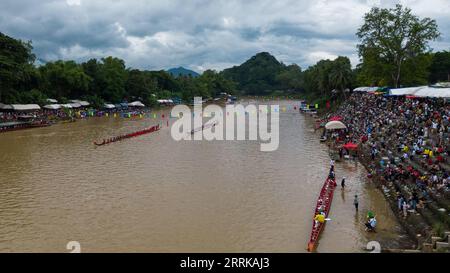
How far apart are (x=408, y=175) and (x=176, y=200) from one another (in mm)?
12536

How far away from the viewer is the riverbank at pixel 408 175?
1662 centimetres

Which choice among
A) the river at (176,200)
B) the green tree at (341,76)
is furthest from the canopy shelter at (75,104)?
the green tree at (341,76)

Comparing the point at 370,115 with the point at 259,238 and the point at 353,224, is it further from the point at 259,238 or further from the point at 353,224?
the point at 259,238

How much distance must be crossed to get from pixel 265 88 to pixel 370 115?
457 feet

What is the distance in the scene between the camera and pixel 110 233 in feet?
59.1

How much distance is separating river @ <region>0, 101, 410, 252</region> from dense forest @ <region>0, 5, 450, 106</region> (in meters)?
19.7

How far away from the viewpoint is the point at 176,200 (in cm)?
2264

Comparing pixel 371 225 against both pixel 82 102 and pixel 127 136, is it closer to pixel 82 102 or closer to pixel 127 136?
pixel 127 136

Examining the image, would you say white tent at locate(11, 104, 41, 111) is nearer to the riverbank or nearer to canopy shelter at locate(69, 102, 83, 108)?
canopy shelter at locate(69, 102, 83, 108)

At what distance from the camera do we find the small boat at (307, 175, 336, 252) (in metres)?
16.5

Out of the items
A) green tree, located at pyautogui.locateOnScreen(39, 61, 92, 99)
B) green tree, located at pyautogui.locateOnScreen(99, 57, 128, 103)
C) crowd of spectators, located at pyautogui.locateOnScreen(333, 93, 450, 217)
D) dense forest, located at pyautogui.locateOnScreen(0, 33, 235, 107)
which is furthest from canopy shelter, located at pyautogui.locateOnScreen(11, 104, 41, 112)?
crowd of spectators, located at pyautogui.locateOnScreen(333, 93, 450, 217)

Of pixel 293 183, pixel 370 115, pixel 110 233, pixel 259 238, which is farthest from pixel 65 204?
pixel 370 115

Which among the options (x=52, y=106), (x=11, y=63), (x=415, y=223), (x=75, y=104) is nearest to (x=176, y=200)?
(x=415, y=223)

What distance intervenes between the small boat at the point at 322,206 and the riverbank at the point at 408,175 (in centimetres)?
287
